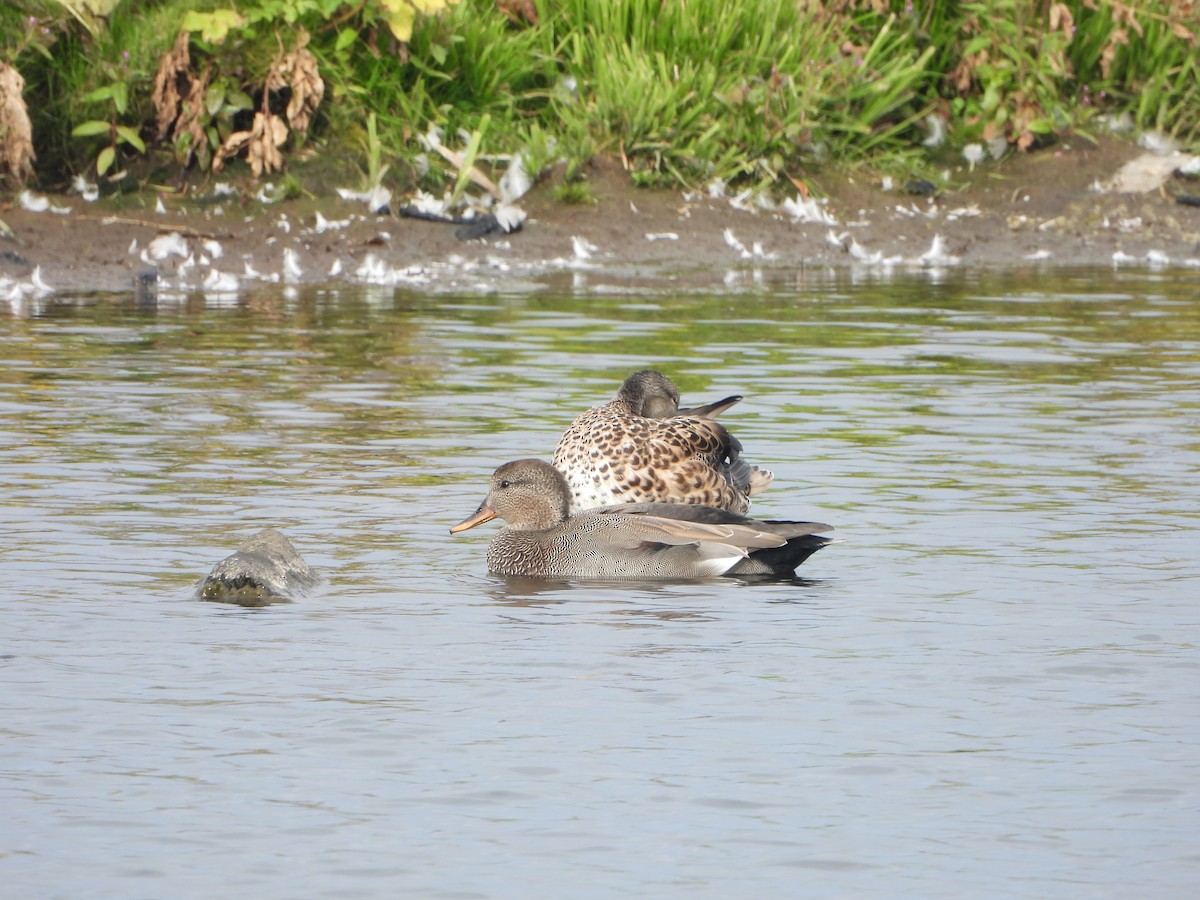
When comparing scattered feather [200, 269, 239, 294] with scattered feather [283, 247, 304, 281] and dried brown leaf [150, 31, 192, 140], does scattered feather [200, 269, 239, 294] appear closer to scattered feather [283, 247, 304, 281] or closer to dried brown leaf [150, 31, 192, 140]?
scattered feather [283, 247, 304, 281]

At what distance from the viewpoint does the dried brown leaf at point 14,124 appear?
1566cm

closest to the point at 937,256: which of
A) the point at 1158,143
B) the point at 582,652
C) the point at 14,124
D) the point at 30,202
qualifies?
the point at 1158,143

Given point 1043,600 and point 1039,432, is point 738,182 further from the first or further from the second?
point 1043,600

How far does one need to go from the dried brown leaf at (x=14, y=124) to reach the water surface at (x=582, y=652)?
320 cm

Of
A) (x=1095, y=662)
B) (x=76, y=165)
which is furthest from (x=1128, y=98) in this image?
(x=1095, y=662)

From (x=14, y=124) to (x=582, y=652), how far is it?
1039 cm

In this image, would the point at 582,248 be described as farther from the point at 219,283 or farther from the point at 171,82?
the point at 171,82

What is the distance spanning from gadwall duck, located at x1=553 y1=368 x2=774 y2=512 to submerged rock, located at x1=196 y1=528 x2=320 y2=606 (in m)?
1.66

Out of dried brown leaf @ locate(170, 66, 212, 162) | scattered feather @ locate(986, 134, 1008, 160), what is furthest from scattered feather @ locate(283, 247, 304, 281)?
scattered feather @ locate(986, 134, 1008, 160)

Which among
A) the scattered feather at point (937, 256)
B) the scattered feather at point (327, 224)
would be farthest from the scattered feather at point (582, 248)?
the scattered feather at point (937, 256)

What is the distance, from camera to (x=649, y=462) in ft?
29.6

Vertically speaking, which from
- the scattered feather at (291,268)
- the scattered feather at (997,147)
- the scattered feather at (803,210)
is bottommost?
the scattered feather at (291,268)

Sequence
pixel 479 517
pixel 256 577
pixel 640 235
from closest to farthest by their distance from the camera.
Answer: pixel 256 577 → pixel 479 517 → pixel 640 235

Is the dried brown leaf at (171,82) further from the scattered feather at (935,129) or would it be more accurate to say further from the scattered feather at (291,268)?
the scattered feather at (935,129)
